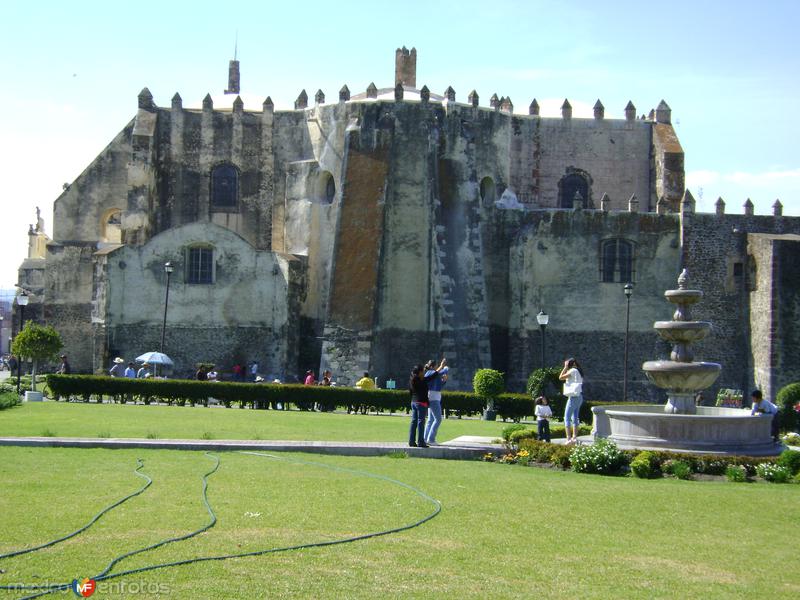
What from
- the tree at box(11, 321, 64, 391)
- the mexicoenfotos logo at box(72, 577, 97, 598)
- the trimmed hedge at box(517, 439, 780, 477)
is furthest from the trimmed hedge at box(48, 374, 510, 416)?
the mexicoenfotos logo at box(72, 577, 97, 598)

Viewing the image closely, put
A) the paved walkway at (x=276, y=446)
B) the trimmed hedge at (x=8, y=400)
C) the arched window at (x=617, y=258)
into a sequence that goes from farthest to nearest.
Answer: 1. the arched window at (x=617, y=258)
2. the trimmed hedge at (x=8, y=400)
3. the paved walkway at (x=276, y=446)

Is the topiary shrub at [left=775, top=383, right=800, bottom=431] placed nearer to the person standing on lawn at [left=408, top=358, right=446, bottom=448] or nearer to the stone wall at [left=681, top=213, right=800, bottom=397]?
the person standing on lawn at [left=408, top=358, right=446, bottom=448]

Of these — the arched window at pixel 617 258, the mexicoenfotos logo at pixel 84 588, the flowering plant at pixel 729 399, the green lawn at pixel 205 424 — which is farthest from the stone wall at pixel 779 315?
the mexicoenfotos logo at pixel 84 588

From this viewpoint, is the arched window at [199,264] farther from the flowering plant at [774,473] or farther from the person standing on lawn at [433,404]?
the flowering plant at [774,473]

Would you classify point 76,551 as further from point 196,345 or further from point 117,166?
point 117,166

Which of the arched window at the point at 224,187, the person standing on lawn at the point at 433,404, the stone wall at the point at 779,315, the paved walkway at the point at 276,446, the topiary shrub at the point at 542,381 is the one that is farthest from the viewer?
the arched window at the point at 224,187

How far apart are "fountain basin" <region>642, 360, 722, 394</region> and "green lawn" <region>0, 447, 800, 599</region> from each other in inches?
156

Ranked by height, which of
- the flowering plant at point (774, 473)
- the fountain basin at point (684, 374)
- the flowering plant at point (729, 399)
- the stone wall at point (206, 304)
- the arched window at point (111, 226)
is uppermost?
the arched window at point (111, 226)

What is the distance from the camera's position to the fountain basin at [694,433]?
16469 millimetres

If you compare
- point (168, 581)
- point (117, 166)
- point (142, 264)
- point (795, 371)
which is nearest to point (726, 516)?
point (168, 581)

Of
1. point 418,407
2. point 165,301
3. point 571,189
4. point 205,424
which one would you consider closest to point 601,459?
point 418,407

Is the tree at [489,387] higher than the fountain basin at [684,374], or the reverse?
the fountain basin at [684,374]

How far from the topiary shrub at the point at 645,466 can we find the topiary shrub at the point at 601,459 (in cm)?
26

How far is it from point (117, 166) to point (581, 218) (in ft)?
59.0
